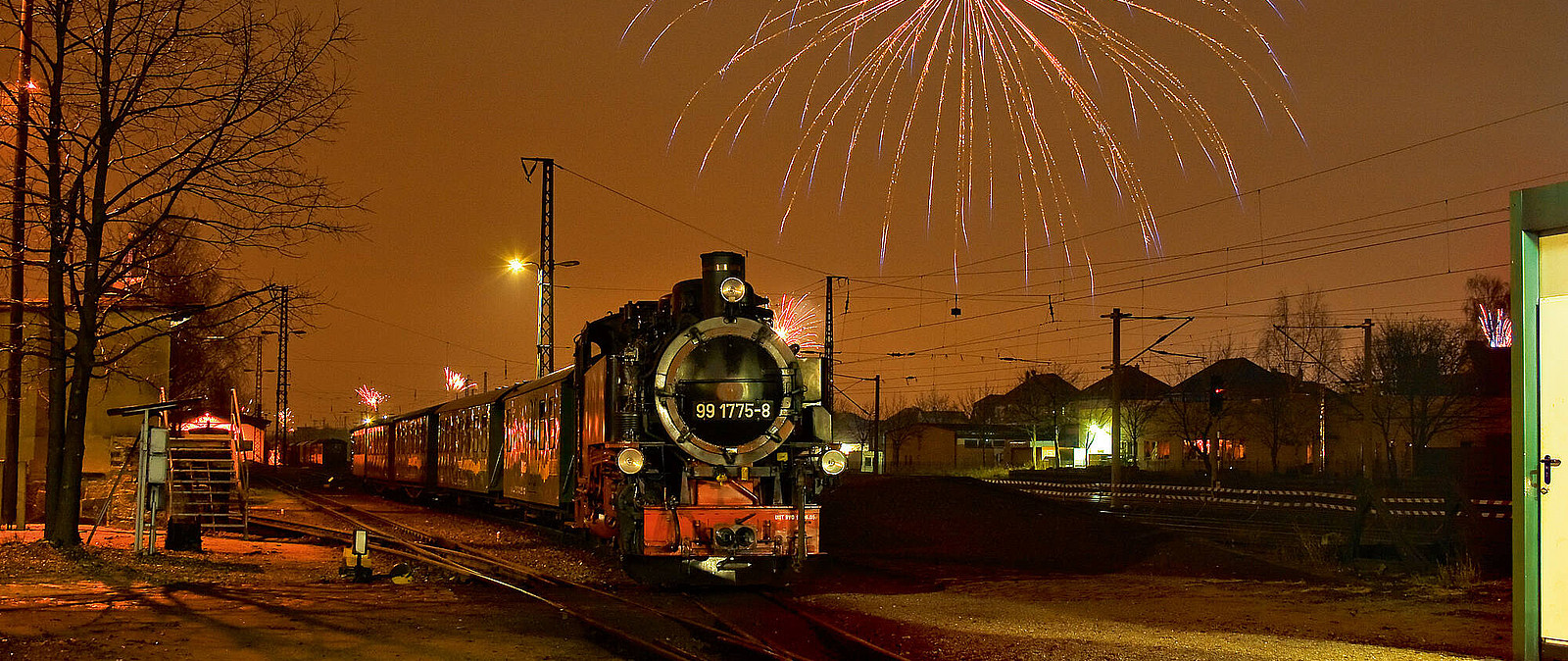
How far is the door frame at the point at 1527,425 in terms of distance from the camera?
338 inches

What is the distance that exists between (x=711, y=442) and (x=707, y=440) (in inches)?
2.3

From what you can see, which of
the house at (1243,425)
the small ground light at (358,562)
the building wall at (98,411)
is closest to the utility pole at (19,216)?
the small ground light at (358,562)

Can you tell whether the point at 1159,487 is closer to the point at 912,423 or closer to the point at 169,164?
the point at 169,164

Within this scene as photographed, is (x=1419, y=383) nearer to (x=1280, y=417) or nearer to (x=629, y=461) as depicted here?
(x=1280, y=417)

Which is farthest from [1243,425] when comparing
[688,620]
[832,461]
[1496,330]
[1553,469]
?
[1553,469]

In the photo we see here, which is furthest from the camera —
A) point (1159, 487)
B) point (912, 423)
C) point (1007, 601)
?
point (912, 423)

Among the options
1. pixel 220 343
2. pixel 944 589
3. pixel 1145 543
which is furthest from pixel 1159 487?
pixel 220 343

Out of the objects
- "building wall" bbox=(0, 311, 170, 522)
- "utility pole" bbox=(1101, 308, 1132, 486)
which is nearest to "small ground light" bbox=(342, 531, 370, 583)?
"building wall" bbox=(0, 311, 170, 522)

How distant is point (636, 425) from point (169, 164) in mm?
6846

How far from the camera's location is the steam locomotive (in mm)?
13188

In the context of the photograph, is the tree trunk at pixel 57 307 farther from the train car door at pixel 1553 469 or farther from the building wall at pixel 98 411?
the train car door at pixel 1553 469

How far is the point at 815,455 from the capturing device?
13.9 meters

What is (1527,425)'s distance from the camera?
28.3 feet

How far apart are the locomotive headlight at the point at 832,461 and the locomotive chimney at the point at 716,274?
1932 millimetres
